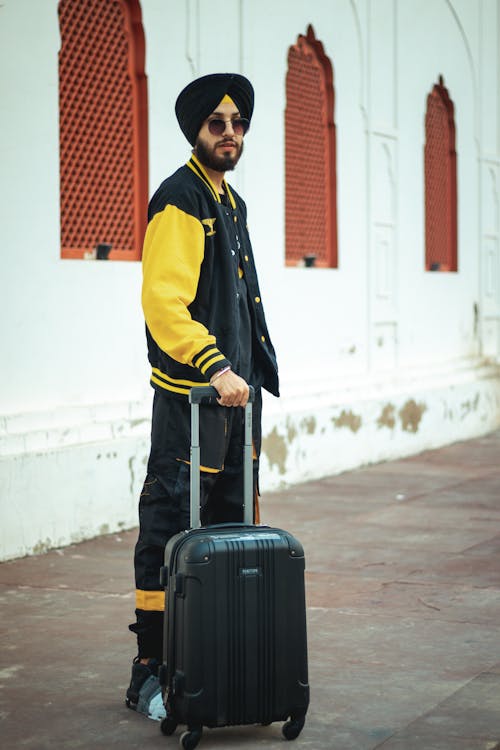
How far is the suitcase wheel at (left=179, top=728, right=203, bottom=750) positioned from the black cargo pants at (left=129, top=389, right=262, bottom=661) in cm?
42

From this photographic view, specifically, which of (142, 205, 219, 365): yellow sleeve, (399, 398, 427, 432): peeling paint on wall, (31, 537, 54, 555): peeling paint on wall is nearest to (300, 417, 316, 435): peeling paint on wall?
(399, 398, 427, 432): peeling paint on wall

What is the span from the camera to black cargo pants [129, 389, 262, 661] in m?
4.23

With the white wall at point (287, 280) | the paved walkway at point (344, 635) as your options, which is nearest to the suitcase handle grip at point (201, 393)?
the paved walkway at point (344, 635)

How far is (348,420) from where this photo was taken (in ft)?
34.3

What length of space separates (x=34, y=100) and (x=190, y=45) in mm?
1690

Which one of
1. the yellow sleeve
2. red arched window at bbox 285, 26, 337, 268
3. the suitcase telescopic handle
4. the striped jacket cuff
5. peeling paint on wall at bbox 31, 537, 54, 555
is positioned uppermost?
red arched window at bbox 285, 26, 337, 268

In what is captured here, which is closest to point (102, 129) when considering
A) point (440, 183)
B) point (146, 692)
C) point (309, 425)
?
point (309, 425)

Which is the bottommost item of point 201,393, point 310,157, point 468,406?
point 468,406

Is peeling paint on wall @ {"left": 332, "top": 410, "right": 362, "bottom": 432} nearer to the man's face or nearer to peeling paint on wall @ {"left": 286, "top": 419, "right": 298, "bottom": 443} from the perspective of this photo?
peeling paint on wall @ {"left": 286, "top": 419, "right": 298, "bottom": 443}

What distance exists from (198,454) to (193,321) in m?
0.39

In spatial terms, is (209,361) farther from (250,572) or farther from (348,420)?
(348,420)

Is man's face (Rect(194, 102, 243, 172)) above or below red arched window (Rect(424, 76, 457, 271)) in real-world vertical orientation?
below

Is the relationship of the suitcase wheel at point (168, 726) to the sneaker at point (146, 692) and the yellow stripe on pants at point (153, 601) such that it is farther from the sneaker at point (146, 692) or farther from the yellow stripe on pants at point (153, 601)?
the yellow stripe on pants at point (153, 601)

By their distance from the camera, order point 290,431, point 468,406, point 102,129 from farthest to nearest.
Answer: point 468,406
point 290,431
point 102,129
